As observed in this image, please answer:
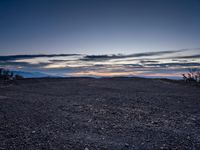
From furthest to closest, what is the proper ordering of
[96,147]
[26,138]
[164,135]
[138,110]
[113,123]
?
[138,110] < [113,123] < [164,135] < [26,138] < [96,147]

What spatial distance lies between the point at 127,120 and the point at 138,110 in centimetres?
192

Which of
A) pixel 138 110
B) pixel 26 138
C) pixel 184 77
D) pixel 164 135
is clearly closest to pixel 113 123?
pixel 164 135

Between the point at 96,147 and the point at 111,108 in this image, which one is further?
the point at 111,108

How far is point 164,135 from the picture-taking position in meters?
6.15

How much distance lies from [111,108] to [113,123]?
2.56 meters

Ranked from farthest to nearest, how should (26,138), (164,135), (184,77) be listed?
(184,77)
(164,135)
(26,138)

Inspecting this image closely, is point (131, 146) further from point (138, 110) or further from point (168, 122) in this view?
point (138, 110)

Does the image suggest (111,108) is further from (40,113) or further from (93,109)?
(40,113)

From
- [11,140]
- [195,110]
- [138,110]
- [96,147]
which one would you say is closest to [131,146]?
[96,147]

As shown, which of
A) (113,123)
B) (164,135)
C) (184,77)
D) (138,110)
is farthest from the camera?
(184,77)

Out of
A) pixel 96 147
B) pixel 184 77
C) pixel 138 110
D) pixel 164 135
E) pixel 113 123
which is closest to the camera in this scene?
pixel 96 147

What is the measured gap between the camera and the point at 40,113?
8695 mm

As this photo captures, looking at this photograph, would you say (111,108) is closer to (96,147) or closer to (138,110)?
(138,110)

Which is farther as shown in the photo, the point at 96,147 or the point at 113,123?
the point at 113,123
